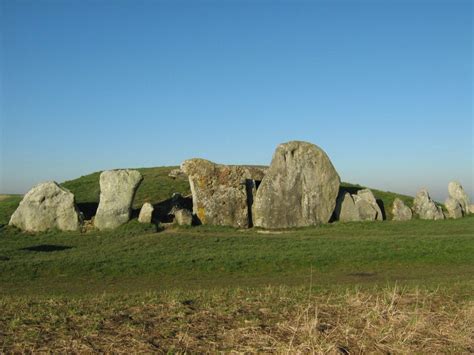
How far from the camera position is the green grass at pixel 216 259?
55.2 ft

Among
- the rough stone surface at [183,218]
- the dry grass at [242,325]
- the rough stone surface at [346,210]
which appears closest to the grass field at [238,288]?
the dry grass at [242,325]

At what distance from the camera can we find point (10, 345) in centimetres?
705

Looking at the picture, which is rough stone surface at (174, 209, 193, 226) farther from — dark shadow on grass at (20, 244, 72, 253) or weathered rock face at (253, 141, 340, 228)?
dark shadow on grass at (20, 244, 72, 253)

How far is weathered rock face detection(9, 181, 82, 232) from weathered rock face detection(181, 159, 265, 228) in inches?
266

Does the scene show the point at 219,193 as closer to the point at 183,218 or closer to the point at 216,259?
the point at 183,218

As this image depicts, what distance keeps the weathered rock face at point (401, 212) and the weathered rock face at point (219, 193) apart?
1010 cm

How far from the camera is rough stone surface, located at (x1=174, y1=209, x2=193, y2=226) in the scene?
28.3 meters

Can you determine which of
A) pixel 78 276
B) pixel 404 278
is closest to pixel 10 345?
pixel 78 276

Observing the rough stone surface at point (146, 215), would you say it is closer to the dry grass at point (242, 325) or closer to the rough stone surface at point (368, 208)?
the rough stone surface at point (368, 208)

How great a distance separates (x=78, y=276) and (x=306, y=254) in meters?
8.63

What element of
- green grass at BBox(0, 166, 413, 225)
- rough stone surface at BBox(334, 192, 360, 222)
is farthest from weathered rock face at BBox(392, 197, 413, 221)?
rough stone surface at BBox(334, 192, 360, 222)

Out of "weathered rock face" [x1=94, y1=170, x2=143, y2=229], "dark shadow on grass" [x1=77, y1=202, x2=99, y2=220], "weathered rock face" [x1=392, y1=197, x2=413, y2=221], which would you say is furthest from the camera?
"weathered rock face" [x1=392, y1=197, x2=413, y2=221]

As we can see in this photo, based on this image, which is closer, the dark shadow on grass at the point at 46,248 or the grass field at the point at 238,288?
the grass field at the point at 238,288

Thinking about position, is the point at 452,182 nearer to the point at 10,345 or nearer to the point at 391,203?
the point at 391,203
